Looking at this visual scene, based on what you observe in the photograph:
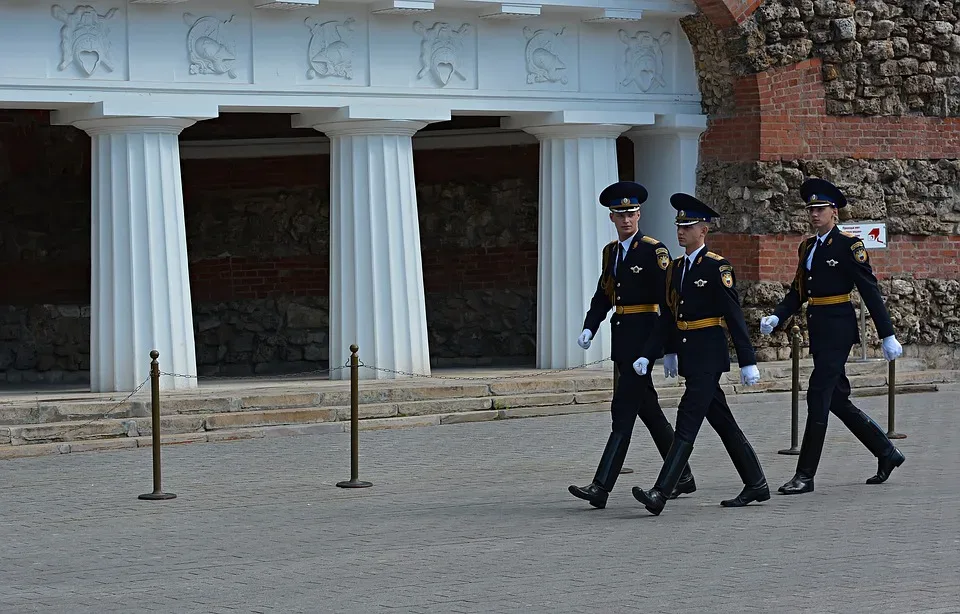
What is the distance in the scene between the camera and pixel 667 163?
1922cm

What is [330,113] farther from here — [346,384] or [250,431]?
[250,431]

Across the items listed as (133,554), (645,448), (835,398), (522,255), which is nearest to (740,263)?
(522,255)

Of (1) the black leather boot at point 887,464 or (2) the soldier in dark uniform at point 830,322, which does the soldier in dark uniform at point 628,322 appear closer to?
(2) the soldier in dark uniform at point 830,322

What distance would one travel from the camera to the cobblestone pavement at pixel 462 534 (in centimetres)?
775

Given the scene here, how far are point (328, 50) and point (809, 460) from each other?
780 cm

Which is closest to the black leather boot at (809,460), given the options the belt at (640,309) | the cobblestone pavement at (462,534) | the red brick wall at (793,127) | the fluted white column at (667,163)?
the cobblestone pavement at (462,534)

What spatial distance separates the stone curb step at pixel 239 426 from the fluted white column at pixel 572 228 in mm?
1559

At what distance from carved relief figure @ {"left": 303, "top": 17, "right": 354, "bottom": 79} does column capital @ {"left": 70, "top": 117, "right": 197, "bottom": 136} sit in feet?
4.71

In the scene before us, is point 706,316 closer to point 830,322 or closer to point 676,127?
point 830,322

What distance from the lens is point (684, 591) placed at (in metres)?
7.75

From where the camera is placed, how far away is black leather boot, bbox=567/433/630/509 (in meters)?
10.4

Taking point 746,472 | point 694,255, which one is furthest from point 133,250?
point 746,472

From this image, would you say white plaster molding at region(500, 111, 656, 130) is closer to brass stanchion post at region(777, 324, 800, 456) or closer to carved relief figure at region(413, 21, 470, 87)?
carved relief figure at region(413, 21, 470, 87)

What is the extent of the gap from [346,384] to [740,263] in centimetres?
503
